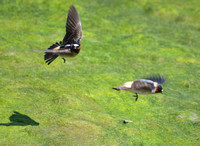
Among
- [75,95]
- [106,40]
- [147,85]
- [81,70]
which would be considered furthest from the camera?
[106,40]

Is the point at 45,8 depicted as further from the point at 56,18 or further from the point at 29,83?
the point at 29,83

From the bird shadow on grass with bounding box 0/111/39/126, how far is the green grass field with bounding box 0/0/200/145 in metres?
0.02

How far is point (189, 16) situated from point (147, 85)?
12.0m

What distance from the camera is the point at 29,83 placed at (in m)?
9.42

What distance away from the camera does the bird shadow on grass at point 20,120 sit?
25.2 feet

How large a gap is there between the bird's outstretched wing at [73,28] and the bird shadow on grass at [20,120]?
83.5 inches

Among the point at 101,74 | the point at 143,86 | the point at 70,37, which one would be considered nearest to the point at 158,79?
the point at 143,86

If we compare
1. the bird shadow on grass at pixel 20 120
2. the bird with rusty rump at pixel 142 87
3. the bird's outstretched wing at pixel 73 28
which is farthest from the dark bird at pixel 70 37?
the bird shadow on grass at pixel 20 120

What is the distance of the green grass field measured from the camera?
Result: 8.02 m

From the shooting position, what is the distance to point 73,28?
279 inches

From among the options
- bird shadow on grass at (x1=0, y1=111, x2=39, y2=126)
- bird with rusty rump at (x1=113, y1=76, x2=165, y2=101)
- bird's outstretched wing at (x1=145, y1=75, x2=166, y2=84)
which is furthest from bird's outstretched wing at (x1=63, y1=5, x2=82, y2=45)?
bird shadow on grass at (x1=0, y1=111, x2=39, y2=126)

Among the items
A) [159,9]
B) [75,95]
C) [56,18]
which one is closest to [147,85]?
[75,95]

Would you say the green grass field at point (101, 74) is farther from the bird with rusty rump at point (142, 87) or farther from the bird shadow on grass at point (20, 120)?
the bird with rusty rump at point (142, 87)

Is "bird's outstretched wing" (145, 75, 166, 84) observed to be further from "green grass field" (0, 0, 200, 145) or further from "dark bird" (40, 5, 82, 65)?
"green grass field" (0, 0, 200, 145)
